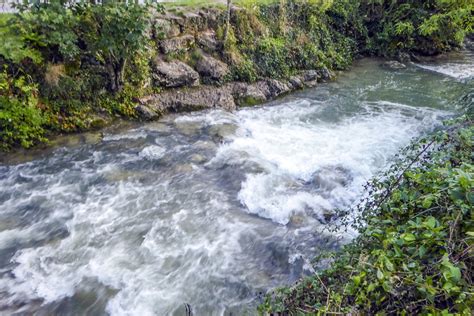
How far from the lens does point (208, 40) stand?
11719 mm

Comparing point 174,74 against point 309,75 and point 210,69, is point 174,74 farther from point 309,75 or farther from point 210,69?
point 309,75

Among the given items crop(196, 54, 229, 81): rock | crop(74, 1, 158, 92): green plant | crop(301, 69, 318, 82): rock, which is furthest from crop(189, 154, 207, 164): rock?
crop(301, 69, 318, 82): rock

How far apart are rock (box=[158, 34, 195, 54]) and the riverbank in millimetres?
33

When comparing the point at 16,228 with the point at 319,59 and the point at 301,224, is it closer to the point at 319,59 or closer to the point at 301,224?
the point at 301,224

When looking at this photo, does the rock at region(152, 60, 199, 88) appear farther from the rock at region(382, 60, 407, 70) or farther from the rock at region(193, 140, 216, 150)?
the rock at region(382, 60, 407, 70)

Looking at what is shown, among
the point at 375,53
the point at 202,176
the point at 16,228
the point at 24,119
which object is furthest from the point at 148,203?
the point at 375,53

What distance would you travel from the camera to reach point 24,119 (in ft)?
26.5

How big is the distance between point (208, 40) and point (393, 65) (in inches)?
349

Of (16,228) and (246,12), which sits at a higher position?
(246,12)

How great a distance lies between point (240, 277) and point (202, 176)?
2963mm

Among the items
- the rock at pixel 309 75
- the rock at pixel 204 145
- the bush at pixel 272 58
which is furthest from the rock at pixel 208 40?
the rock at pixel 204 145

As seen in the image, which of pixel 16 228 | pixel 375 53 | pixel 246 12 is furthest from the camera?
pixel 375 53

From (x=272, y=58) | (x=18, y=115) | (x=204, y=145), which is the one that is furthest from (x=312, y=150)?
(x=18, y=115)

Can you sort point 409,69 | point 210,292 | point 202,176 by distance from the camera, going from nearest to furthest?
point 210,292 → point 202,176 → point 409,69
